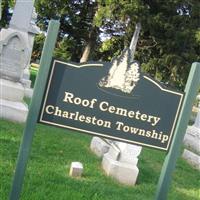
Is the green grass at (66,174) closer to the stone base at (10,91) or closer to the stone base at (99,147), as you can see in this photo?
the stone base at (99,147)

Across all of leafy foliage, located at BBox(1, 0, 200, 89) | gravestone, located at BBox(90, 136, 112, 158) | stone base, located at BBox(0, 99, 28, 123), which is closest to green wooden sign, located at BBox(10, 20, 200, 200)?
gravestone, located at BBox(90, 136, 112, 158)

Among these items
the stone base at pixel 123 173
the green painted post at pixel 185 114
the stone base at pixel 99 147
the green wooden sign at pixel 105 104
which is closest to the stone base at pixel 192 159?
the stone base at pixel 99 147

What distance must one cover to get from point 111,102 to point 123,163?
11.2 feet

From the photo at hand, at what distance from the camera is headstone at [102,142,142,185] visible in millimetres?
7238

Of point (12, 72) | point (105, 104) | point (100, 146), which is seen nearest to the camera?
point (105, 104)

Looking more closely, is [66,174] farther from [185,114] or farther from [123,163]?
[185,114]

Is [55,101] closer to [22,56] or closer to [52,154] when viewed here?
[52,154]

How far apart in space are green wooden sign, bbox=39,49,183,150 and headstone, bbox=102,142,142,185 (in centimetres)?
303

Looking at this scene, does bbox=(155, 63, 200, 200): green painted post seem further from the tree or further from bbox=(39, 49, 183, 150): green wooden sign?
the tree

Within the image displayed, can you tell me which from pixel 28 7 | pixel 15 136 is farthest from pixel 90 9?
pixel 15 136

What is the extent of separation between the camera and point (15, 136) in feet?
28.1

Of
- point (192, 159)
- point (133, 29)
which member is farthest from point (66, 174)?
point (133, 29)

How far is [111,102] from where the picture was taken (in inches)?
161

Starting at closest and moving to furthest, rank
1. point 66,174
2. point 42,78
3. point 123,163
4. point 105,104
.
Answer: point 42,78
point 105,104
point 66,174
point 123,163
